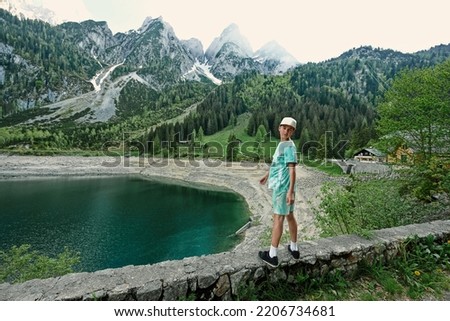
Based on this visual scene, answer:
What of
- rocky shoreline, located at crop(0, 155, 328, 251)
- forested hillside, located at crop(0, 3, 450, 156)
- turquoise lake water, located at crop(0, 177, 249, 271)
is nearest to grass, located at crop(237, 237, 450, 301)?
turquoise lake water, located at crop(0, 177, 249, 271)

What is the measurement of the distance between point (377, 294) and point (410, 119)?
10400 millimetres

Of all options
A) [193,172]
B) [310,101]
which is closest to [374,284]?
[193,172]

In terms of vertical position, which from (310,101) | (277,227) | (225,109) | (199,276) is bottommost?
(199,276)

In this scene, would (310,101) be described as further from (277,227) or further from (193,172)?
(277,227)

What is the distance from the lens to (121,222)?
2920 cm

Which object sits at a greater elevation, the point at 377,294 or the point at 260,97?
the point at 260,97

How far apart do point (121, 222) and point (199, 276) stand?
1112 inches

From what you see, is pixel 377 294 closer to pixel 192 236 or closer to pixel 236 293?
pixel 236 293

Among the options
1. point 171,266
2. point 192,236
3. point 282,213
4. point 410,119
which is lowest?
point 192,236

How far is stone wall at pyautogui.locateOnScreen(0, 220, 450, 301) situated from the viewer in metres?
3.43

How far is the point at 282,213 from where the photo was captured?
4012 millimetres

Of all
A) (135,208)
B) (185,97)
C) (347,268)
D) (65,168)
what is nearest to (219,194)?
(135,208)

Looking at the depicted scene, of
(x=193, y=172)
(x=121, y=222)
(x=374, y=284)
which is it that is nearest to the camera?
(x=374, y=284)

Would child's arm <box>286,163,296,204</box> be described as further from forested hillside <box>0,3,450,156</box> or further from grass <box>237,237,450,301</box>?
forested hillside <box>0,3,450,156</box>
